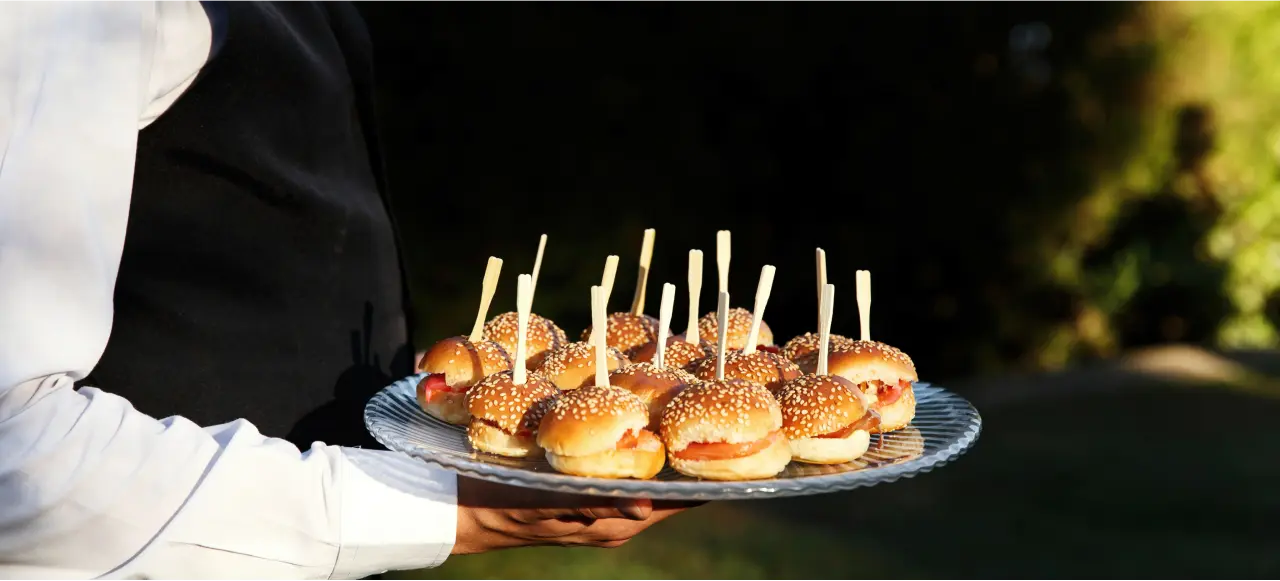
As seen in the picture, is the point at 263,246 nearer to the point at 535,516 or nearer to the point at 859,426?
the point at 535,516

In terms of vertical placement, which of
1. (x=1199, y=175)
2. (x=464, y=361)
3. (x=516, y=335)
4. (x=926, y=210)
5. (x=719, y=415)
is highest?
(x=1199, y=175)

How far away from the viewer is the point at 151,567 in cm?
180

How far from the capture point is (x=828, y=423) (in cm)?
233

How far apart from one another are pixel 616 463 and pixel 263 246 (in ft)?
2.91

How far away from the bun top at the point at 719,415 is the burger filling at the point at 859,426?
12cm

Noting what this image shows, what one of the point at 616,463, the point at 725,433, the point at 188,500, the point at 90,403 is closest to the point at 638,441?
the point at 616,463

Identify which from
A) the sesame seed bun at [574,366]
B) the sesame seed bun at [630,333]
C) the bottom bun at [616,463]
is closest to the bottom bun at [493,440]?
the bottom bun at [616,463]

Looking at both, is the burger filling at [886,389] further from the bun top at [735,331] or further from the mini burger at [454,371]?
the mini burger at [454,371]

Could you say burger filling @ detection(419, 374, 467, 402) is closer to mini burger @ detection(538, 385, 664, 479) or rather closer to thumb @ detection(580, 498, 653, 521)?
mini burger @ detection(538, 385, 664, 479)

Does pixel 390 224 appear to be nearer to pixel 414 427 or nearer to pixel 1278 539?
pixel 414 427

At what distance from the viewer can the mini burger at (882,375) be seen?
2590 mm

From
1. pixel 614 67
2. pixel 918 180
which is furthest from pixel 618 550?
pixel 918 180

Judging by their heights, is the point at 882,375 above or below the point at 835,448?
above

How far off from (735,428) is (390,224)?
3.97 feet
